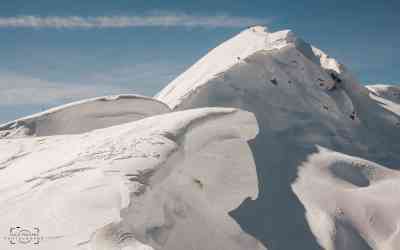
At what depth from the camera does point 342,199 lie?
9.48 meters

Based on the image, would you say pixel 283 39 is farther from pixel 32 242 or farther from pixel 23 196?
pixel 32 242

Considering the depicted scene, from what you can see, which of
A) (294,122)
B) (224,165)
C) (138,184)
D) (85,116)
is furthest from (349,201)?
(85,116)

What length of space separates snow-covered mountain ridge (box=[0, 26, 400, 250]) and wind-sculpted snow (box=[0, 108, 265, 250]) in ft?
0.07

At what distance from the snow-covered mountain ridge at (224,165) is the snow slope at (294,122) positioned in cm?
3

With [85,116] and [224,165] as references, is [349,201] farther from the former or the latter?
[85,116]

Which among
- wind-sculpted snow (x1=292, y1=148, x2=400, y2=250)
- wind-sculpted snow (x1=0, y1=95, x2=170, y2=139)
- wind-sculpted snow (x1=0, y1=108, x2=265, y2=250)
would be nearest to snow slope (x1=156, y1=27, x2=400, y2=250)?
wind-sculpted snow (x1=292, y1=148, x2=400, y2=250)

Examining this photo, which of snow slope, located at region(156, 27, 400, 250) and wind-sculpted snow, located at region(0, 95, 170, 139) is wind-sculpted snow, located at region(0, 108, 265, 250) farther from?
wind-sculpted snow, located at region(0, 95, 170, 139)

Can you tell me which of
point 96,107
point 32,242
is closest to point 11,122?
point 96,107

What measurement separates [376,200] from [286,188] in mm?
1810

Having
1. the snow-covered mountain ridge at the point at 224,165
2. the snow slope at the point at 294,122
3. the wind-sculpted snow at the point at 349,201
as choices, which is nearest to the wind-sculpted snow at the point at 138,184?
the snow-covered mountain ridge at the point at 224,165

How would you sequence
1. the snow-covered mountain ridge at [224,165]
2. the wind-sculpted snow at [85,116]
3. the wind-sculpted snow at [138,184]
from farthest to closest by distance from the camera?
1. the wind-sculpted snow at [85,116]
2. the snow-covered mountain ridge at [224,165]
3. the wind-sculpted snow at [138,184]

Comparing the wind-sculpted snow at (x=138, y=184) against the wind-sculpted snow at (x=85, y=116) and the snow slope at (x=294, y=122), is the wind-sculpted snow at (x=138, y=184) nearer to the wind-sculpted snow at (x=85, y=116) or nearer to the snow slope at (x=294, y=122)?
the snow slope at (x=294, y=122)

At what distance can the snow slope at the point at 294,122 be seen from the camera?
8758 mm

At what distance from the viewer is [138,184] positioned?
5.42m
